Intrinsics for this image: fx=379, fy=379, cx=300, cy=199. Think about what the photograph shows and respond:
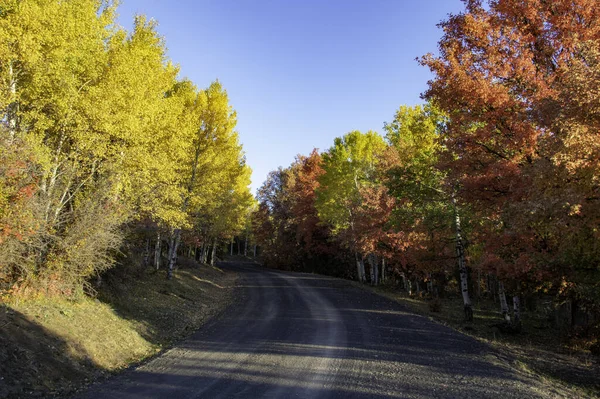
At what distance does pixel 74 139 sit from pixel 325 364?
9367 mm

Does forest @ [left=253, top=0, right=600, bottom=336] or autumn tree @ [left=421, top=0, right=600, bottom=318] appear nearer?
forest @ [left=253, top=0, right=600, bottom=336]

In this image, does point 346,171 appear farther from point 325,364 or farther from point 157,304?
point 325,364

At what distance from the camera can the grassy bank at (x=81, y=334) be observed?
21.7 ft

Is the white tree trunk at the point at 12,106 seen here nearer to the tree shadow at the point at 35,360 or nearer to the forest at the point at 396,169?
the forest at the point at 396,169

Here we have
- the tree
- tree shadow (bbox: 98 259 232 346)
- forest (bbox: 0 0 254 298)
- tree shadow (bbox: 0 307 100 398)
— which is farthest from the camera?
the tree

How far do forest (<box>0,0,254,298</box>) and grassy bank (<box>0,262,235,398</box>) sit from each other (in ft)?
2.35

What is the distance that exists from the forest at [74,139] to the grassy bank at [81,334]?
2.35 feet

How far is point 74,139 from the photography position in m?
11.1

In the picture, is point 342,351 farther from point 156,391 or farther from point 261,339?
point 156,391

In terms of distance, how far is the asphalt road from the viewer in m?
6.70

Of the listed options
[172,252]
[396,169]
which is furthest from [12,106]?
[396,169]

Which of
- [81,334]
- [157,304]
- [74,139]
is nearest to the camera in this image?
[81,334]

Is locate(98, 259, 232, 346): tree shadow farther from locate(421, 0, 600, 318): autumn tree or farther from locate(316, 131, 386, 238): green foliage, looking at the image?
locate(316, 131, 386, 238): green foliage

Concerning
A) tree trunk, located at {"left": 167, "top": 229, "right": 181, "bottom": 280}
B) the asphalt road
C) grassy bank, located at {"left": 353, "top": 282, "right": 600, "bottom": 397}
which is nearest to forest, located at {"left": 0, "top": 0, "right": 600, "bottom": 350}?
grassy bank, located at {"left": 353, "top": 282, "right": 600, "bottom": 397}
